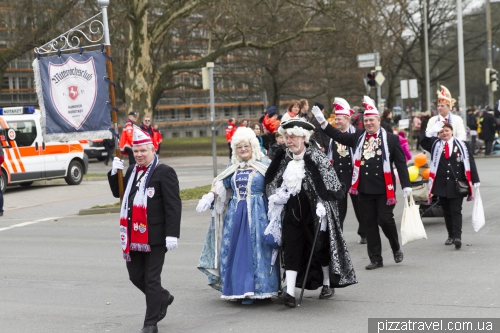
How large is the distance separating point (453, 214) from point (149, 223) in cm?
512

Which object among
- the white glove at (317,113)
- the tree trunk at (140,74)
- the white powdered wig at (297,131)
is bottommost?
the white powdered wig at (297,131)

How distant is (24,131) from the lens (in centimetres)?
2225

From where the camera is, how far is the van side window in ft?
72.4

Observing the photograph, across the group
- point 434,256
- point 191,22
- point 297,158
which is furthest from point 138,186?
point 191,22

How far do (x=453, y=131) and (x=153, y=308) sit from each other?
612 cm

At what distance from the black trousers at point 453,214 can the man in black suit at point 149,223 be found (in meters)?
4.89

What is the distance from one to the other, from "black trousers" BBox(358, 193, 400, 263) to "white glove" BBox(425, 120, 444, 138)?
1.80m

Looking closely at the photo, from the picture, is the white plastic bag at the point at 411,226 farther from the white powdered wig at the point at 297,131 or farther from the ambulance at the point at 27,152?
the ambulance at the point at 27,152

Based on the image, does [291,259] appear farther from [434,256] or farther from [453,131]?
[453,131]

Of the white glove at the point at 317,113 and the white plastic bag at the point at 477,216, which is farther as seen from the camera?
the white plastic bag at the point at 477,216

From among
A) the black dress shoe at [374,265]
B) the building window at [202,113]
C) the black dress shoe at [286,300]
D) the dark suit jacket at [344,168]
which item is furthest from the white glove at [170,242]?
the building window at [202,113]

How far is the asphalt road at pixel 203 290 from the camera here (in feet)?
23.5

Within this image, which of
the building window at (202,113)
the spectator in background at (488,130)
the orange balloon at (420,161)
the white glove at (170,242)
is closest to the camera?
the white glove at (170,242)

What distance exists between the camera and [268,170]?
25.8 ft
